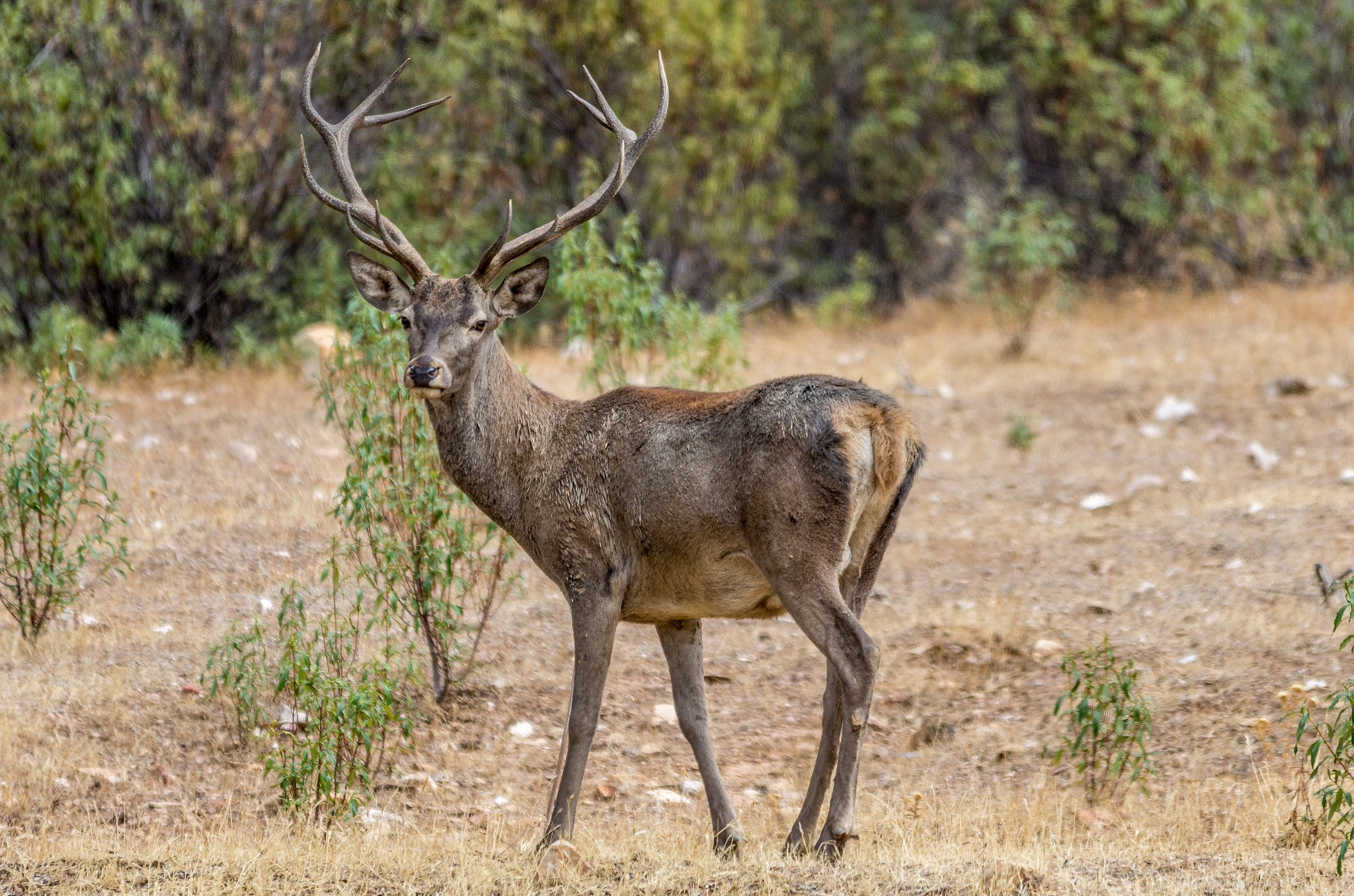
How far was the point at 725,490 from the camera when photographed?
A: 6.00 metres

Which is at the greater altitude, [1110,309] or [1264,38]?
[1264,38]

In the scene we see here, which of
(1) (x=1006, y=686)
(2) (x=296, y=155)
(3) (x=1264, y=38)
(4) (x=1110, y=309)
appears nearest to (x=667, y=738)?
(1) (x=1006, y=686)

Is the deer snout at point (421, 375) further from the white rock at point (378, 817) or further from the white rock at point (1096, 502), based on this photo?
the white rock at point (1096, 502)

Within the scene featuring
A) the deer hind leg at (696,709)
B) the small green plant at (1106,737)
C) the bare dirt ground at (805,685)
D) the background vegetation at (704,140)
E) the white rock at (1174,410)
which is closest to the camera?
the bare dirt ground at (805,685)

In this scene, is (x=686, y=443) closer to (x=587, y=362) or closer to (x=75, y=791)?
(x=75, y=791)

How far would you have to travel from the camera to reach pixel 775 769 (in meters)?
7.61

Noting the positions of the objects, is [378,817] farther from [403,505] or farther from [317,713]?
[403,505]

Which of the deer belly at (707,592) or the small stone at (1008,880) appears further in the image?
the deer belly at (707,592)

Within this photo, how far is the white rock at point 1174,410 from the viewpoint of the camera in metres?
13.4

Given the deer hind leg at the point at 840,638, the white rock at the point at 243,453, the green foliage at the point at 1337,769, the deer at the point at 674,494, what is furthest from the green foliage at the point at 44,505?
the green foliage at the point at 1337,769

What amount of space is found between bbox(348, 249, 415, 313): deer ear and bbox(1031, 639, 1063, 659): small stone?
4329mm

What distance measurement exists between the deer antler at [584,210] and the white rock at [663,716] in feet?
9.40

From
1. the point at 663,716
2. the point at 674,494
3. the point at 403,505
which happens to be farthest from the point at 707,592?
the point at 403,505

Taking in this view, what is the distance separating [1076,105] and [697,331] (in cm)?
961
